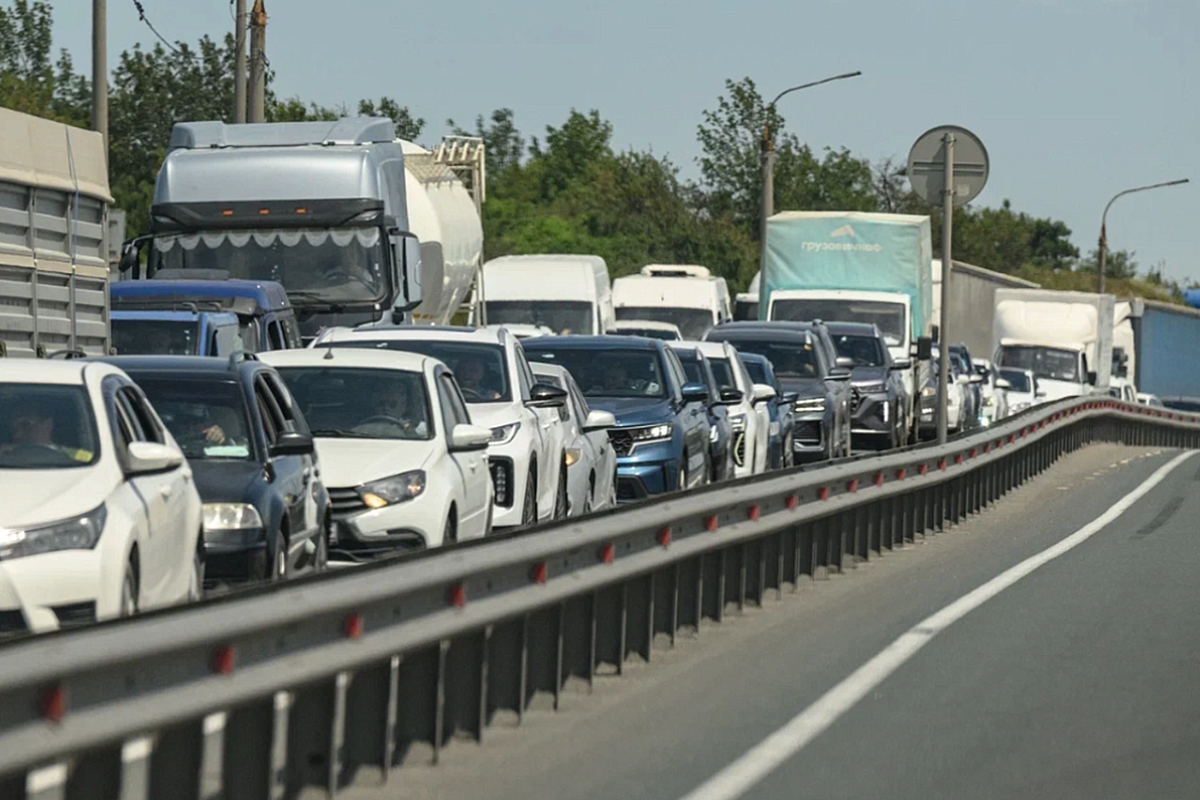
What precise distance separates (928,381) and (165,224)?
1839cm

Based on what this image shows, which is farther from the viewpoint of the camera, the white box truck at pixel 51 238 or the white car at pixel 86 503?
the white box truck at pixel 51 238

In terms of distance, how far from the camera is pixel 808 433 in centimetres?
3017

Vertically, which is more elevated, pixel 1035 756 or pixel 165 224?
pixel 165 224

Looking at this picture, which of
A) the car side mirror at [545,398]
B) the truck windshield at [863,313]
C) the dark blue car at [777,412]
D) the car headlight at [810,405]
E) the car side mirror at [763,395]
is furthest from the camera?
the truck windshield at [863,313]

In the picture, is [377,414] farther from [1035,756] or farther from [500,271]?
[500,271]

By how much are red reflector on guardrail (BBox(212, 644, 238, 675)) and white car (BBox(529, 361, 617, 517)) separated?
11.7m

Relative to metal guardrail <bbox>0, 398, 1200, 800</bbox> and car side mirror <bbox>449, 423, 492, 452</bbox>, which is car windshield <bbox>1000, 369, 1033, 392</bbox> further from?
car side mirror <bbox>449, 423, 492, 452</bbox>

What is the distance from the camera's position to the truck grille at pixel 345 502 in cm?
1412

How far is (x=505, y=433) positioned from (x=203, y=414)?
4.19 meters

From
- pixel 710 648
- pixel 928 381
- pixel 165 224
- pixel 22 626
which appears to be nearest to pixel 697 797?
pixel 22 626

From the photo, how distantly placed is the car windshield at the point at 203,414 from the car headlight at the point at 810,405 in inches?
682

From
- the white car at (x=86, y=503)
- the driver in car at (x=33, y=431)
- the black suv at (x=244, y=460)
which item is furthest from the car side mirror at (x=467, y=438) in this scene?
the driver in car at (x=33, y=431)

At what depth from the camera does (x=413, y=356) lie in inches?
619

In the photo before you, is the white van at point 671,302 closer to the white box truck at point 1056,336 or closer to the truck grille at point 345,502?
the white box truck at point 1056,336
